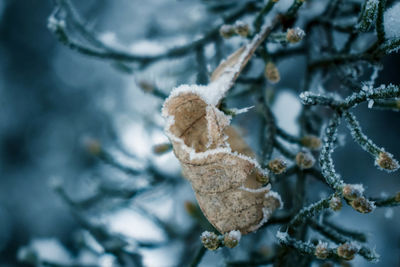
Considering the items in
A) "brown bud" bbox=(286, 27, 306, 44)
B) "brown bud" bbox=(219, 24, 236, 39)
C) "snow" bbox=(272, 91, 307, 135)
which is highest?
"snow" bbox=(272, 91, 307, 135)

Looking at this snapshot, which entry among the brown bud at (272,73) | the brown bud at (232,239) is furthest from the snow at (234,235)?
the brown bud at (272,73)

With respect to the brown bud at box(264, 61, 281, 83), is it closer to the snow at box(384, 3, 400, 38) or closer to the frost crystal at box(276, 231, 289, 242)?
the snow at box(384, 3, 400, 38)

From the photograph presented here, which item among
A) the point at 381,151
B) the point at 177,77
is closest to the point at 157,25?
the point at 177,77

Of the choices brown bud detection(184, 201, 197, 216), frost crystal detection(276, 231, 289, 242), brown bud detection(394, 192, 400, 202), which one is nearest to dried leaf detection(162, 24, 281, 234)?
frost crystal detection(276, 231, 289, 242)

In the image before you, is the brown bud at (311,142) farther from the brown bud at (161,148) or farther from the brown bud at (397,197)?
the brown bud at (161,148)

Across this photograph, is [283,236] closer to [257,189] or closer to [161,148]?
[257,189]

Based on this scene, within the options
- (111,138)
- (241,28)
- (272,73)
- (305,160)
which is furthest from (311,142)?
(111,138)
